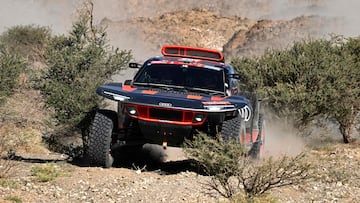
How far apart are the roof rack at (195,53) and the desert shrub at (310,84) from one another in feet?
14.6

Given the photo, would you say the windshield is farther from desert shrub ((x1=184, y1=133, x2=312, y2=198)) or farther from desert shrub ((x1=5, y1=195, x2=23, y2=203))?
desert shrub ((x1=5, y1=195, x2=23, y2=203))

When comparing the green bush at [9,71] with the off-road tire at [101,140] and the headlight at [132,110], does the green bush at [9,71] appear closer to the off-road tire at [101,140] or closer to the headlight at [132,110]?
the off-road tire at [101,140]

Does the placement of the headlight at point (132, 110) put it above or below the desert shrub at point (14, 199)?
above

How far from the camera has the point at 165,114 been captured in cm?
980

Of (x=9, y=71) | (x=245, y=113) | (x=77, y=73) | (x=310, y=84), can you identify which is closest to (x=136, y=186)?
→ (x=245, y=113)

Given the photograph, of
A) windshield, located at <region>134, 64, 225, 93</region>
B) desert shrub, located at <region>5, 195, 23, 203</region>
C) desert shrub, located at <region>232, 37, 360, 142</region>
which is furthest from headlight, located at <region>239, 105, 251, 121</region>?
desert shrub, located at <region>232, 37, 360, 142</region>

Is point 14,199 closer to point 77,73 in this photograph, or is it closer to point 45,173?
point 45,173

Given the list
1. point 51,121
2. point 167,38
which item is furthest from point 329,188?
point 167,38

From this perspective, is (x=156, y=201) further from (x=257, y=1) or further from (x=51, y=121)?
(x=257, y=1)

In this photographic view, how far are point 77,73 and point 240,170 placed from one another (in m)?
6.50

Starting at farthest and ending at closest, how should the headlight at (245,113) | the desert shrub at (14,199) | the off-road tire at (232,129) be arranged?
the headlight at (245,113), the off-road tire at (232,129), the desert shrub at (14,199)

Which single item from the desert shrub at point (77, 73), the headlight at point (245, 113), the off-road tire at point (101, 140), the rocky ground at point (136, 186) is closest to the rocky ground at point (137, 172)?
the rocky ground at point (136, 186)

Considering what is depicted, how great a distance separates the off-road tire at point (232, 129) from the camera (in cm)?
981

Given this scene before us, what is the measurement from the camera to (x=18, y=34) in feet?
130
